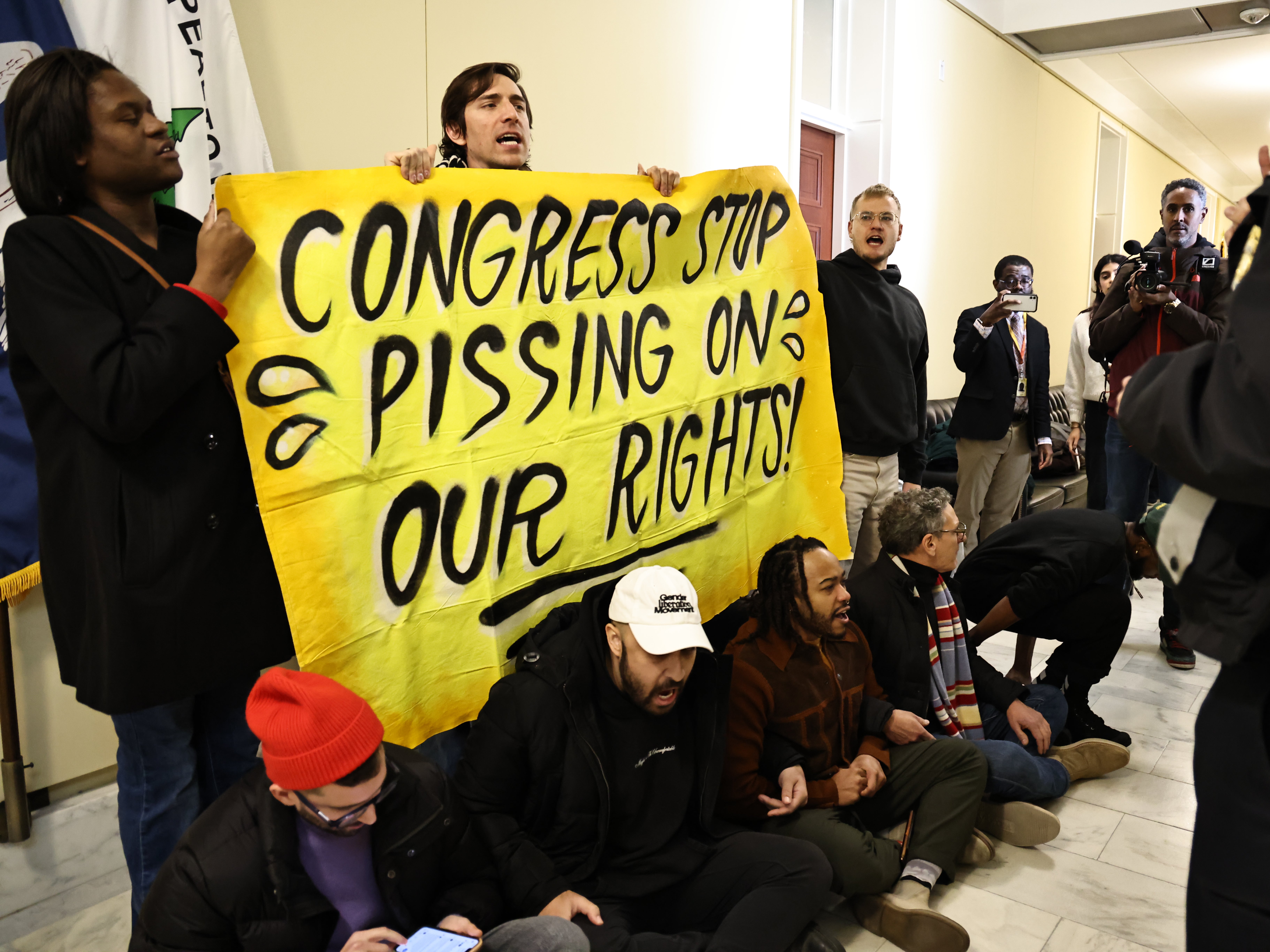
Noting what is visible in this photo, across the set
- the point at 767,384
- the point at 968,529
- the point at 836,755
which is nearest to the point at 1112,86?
the point at 968,529

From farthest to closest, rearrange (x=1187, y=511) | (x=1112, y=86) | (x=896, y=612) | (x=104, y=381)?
(x=1112, y=86) → (x=896, y=612) → (x=104, y=381) → (x=1187, y=511)

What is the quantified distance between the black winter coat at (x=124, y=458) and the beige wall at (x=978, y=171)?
493cm

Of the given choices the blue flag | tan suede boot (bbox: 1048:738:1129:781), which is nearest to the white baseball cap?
the blue flag

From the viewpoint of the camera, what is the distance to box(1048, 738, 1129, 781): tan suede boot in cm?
286

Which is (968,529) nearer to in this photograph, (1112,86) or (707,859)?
(707,859)

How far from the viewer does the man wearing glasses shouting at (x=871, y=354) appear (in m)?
2.93

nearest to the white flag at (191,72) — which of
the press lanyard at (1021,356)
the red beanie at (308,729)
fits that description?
the red beanie at (308,729)

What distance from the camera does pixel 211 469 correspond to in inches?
63.4

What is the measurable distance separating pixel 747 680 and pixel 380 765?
3.39ft

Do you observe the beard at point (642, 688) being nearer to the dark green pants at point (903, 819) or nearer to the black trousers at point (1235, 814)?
the dark green pants at point (903, 819)

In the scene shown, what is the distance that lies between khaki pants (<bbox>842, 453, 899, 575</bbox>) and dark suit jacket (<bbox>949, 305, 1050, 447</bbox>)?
155 cm

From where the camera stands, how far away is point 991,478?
4.67 meters

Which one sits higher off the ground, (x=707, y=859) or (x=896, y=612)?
(x=896, y=612)

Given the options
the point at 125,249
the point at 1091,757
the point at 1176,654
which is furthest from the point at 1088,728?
the point at 125,249
